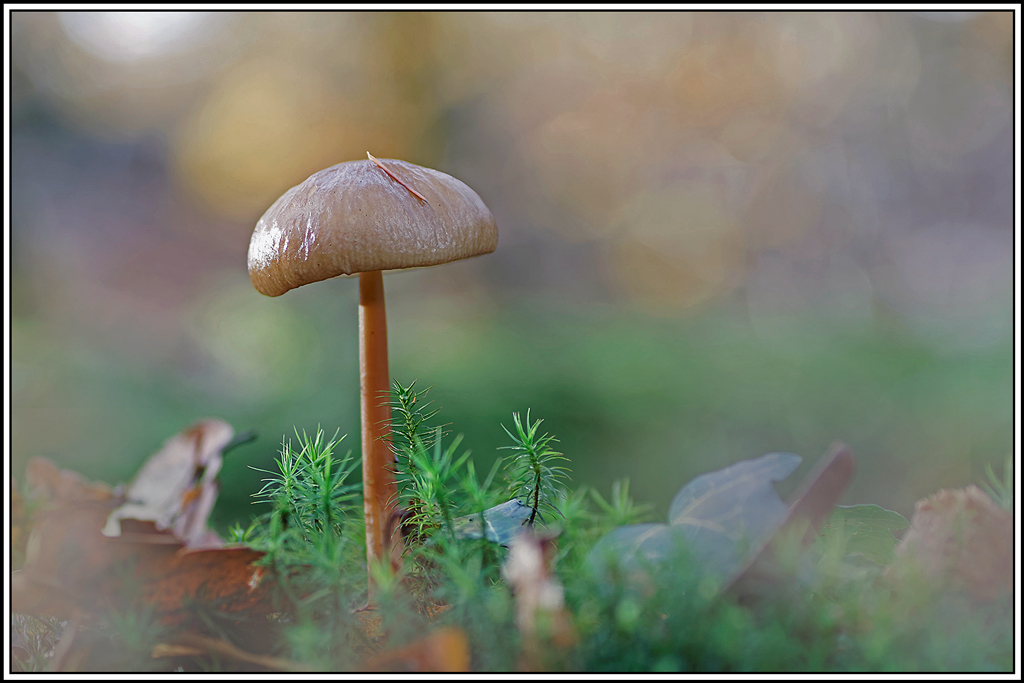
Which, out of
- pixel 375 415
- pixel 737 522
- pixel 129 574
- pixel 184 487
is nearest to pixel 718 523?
pixel 737 522

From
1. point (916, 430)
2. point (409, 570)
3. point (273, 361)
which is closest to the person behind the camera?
point (409, 570)

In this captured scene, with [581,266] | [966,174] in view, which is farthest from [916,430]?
[581,266]

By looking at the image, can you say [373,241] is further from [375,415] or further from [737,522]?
[737,522]

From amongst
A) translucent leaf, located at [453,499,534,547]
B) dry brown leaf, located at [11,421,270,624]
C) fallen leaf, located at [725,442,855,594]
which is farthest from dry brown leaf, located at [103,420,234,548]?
fallen leaf, located at [725,442,855,594]

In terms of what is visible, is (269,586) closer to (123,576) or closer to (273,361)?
(123,576)

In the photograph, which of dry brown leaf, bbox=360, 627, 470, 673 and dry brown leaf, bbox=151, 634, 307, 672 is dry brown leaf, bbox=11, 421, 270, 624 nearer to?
dry brown leaf, bbox=151, 634, 307, 672

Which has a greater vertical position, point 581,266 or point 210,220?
point 210,220
